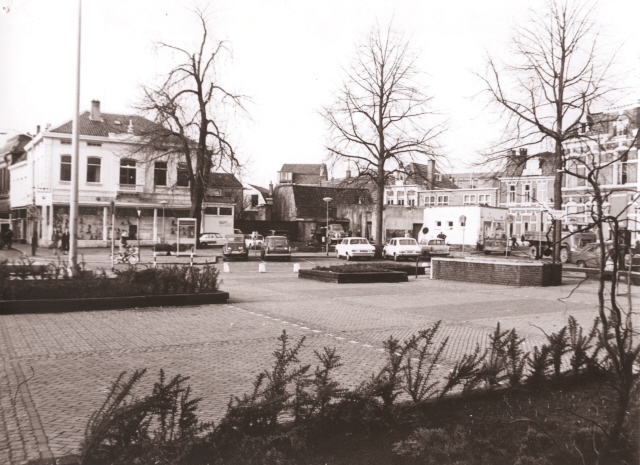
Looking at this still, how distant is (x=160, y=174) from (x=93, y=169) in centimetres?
535

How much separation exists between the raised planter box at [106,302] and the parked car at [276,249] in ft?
72.5

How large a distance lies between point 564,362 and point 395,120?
3006 centimetres

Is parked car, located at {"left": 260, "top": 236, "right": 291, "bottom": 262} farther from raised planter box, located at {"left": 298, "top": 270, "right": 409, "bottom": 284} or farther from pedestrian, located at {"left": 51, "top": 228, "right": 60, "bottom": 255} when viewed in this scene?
pedestrian, located at {"left": 51, "top": 228, "right": 60, "bottom": 255}

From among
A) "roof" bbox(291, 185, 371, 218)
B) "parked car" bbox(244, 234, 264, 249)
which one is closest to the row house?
"parked car" bbox(244, 234, 264, 249)

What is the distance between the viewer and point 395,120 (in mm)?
35094

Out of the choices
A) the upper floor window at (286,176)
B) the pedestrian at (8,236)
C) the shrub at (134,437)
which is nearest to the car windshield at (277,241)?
the pedestrian at (8,236)

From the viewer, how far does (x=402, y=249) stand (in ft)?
125

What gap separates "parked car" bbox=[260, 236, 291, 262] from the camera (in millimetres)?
36406

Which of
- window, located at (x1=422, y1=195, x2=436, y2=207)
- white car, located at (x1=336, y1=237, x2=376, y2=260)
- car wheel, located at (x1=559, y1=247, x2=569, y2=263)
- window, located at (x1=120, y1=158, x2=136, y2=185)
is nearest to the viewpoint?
car wheel, located at (x1=559, y1=247, x2=569, y2=263)

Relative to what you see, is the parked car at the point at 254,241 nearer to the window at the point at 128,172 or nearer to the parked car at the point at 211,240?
the parked car at the point at 211,240

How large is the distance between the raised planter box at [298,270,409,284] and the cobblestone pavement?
279 cm

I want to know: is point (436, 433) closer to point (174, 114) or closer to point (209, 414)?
point (209, 414)

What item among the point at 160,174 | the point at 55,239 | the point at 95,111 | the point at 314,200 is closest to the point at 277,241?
the point at 55,239

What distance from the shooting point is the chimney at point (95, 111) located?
47.0m
